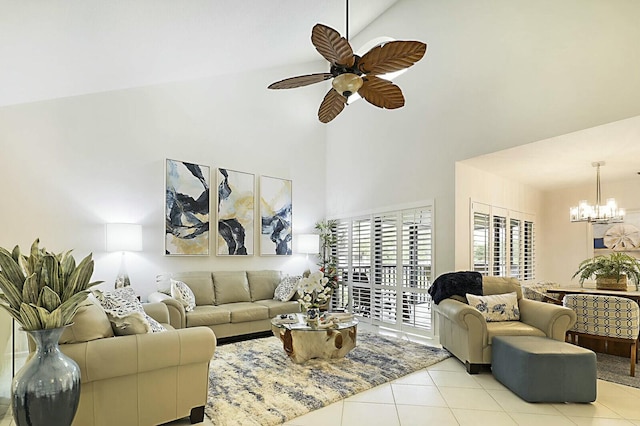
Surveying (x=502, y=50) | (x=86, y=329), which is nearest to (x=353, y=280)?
(x=502, y=50)

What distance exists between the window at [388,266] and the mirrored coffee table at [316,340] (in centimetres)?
158

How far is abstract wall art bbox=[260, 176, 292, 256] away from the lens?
5.99 m

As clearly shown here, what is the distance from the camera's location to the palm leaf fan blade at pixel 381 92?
277 centimetres

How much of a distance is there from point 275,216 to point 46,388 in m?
4.40

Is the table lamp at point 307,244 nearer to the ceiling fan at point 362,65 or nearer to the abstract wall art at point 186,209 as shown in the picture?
the abstract wall art at point 186,209

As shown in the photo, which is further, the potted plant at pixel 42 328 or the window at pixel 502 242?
the window at pixel 502 242

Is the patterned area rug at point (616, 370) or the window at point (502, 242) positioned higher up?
the window at point (502, 242)

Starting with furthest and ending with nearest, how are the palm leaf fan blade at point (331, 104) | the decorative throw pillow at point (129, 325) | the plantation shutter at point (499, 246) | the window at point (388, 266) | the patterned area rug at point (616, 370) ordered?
the plantation shutter at point (499, 246)
the window at point (388, 266)
the patterned area rug at point (616, 370)
the palm leaf fan blade at point (331, 104)
the decorative throw pillow at point (129, 325)

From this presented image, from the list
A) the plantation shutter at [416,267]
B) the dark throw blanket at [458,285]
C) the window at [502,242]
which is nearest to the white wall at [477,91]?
the plantation shutter at [416,267]

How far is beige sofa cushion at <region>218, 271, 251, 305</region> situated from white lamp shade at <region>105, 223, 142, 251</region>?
1.23 m

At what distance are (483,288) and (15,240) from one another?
5.28m

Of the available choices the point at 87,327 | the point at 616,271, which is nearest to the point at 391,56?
the point at 87,327

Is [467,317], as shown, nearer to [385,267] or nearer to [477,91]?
[385,267]

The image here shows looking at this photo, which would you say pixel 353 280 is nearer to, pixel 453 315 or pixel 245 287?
pixel 245 287
